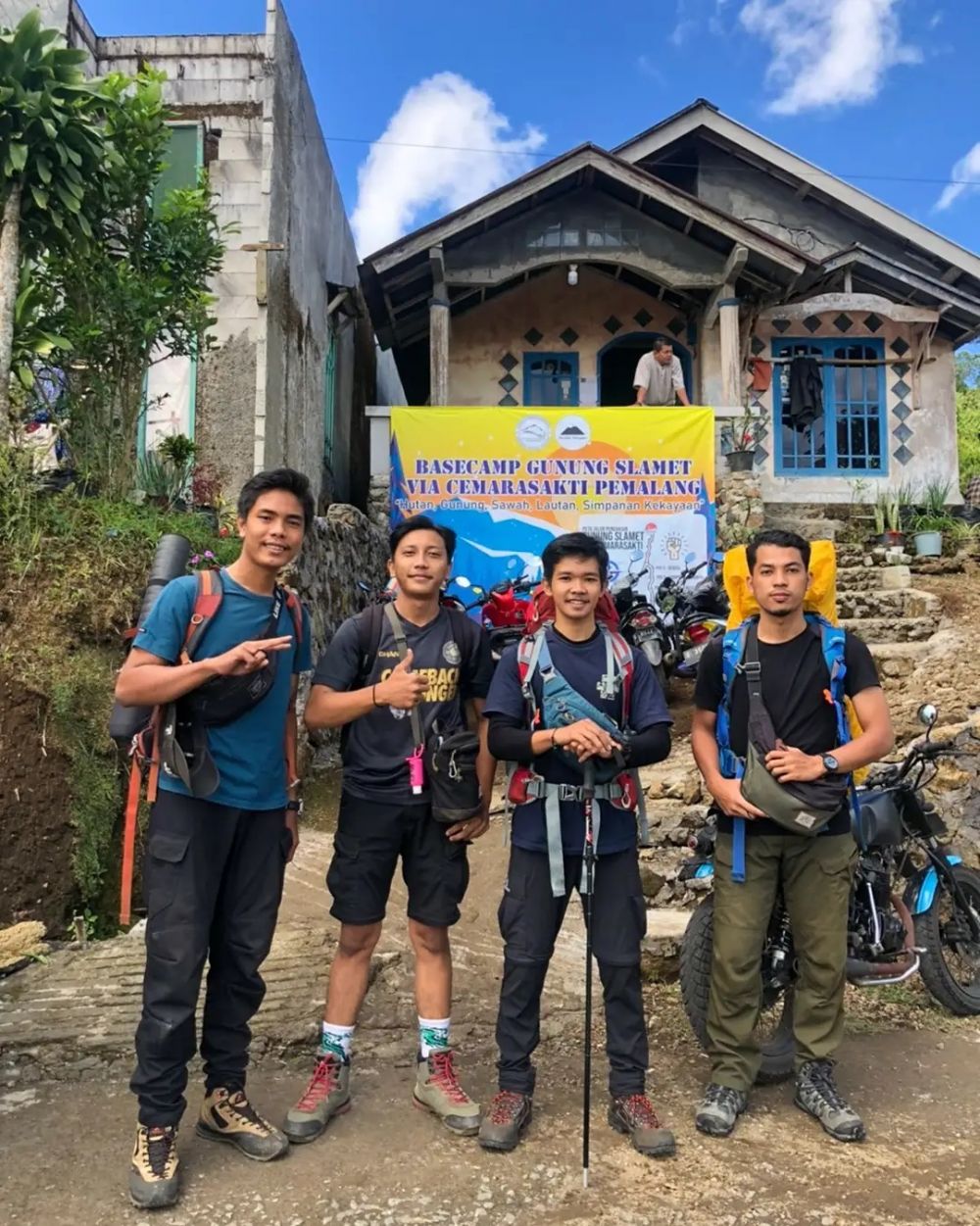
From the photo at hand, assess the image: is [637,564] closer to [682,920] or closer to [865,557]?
Result: [865,557]

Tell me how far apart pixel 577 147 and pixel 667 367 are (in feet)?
9.05

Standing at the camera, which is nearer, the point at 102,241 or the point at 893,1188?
the point at 893,1188

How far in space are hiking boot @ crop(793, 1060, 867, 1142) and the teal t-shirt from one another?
6.62 ft

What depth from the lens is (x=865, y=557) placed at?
34.8 feet

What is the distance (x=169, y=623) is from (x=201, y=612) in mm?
100

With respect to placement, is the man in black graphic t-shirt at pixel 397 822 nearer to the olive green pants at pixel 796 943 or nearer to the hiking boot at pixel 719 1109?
the hiking boot at pixel 719 1109

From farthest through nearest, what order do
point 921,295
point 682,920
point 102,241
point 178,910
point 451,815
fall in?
point 921,295, point 102,241, point 682,920, point 451,815, point 178,910

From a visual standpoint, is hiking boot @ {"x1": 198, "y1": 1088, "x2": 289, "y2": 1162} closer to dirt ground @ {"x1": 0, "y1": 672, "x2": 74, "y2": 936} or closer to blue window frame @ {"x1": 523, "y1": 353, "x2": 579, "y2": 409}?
dirt ground @ {"x1": 0, "y1": 672, "x2": 74, "y2": 936}

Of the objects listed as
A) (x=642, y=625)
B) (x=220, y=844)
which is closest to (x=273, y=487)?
(x=220, y=844)

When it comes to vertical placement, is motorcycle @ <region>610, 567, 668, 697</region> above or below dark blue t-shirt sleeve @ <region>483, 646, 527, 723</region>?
above

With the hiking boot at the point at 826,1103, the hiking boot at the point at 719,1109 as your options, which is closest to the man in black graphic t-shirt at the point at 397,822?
the hiking boot at the point at 719,1109

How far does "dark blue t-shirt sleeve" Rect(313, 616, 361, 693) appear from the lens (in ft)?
9.95

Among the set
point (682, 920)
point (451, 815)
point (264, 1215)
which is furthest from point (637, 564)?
point (264, 1215)

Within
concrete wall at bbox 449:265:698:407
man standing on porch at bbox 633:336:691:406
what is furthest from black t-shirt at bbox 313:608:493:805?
concrete wall at bbox 449:265:698:407
